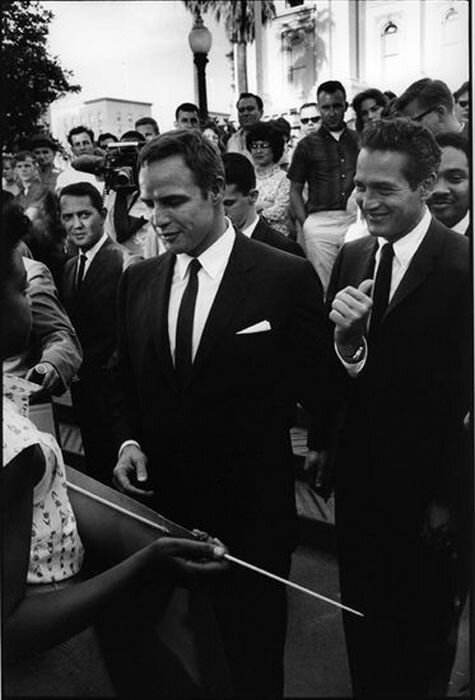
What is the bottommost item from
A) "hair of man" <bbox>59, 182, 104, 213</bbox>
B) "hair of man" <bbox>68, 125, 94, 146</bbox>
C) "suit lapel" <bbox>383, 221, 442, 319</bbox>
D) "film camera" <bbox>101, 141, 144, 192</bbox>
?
"suit lapel" <bbox>383, 221, 442, 319</bbox>

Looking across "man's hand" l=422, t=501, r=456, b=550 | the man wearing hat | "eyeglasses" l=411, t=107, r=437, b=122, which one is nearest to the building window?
"eyeglasses" l=411, t=107, r=437, b=122

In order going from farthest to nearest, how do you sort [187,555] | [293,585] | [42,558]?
[293,585], [187,555], [42,558]

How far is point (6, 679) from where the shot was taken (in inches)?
58.7

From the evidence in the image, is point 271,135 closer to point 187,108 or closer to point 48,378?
point 187,108

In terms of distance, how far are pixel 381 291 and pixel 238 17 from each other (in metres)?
0.65

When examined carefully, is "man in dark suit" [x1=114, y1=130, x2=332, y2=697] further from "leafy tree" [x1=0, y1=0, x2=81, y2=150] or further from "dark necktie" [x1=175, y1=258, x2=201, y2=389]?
"leafy tree" [x1=0, y1=0, x2=81, y2=150]

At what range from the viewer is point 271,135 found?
5.34 ft

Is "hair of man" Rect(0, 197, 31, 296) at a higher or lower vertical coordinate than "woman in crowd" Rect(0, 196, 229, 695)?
higher

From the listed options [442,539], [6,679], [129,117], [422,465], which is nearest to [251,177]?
[129,117]

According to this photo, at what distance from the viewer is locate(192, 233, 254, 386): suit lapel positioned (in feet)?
5.15

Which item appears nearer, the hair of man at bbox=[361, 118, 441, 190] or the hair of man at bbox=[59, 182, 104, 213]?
the hair of man at bbox=[361, 118, 441, 190]

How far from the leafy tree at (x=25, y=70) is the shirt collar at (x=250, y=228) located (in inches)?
18.4

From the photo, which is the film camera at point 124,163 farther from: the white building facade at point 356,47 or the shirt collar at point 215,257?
the white building facade at point 356,47

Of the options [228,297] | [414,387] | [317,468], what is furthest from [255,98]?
[317,468]
